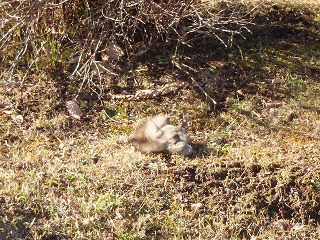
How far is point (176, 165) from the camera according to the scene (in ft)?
12.7

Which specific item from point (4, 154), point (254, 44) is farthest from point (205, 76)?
point (4, 154)

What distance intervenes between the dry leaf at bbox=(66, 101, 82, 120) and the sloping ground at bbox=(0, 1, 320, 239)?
0.05m

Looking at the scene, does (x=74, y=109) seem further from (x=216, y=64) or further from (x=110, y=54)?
(x=216, y=64)

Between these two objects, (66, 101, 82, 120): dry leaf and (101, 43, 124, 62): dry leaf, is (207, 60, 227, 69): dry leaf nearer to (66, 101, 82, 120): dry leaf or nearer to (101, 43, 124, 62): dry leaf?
(101, 43, 124, 62): dry leaf

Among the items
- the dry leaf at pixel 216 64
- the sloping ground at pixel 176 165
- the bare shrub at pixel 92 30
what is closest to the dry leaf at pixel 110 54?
the bare shrub at pixel 92 30

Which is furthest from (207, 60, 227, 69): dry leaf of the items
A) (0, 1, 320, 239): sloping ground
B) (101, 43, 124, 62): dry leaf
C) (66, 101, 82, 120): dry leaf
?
(66, 101, 82, 120): dry leaf

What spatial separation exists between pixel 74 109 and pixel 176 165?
0.91 meters

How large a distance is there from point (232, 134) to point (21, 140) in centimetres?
140

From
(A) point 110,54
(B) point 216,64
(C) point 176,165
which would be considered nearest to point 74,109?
(A) point 110,54

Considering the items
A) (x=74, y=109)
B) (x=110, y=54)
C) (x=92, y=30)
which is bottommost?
(x=74, y=109)

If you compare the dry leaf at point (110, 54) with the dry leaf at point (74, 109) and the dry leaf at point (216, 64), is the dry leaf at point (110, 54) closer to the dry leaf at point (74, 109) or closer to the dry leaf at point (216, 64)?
the dry leaf at point (74, 109)

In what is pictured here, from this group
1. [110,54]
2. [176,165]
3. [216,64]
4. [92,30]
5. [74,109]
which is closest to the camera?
[176,165]

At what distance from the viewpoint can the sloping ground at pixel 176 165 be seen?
139 inches

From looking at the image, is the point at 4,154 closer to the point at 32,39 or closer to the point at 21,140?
the point at 21,140
